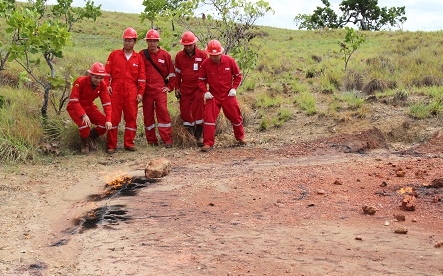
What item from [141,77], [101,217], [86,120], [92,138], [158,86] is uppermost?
[141,77]

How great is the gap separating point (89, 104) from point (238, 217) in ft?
12.5

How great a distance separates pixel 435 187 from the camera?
216 inches

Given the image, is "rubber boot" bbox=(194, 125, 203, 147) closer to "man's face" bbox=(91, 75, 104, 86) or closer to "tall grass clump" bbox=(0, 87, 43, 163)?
"man's face" bbox=(91, 75, 104, 86)

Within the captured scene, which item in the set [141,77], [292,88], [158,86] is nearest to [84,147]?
[141,77]

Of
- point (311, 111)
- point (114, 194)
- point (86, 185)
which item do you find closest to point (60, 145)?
point (86, 185)

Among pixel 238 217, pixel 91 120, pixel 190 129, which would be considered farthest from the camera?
pixel 190 129

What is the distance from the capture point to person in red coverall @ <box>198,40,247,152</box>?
800cm

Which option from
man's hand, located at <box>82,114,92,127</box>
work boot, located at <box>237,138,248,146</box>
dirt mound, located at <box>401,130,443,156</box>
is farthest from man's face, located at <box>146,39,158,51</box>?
dirt mound, located at <box>401,130,443,156</box>

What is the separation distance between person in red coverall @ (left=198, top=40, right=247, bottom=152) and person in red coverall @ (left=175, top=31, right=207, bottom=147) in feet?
0.88

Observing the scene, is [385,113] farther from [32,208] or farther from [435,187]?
[32,208]

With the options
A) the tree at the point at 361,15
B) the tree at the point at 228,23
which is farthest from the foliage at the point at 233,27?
the tree at the point at 361,15

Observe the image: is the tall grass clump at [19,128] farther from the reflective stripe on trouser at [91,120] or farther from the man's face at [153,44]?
the man's face at [153,44]

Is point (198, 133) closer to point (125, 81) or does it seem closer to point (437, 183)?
point (125, 81)

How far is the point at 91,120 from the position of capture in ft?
26.2
